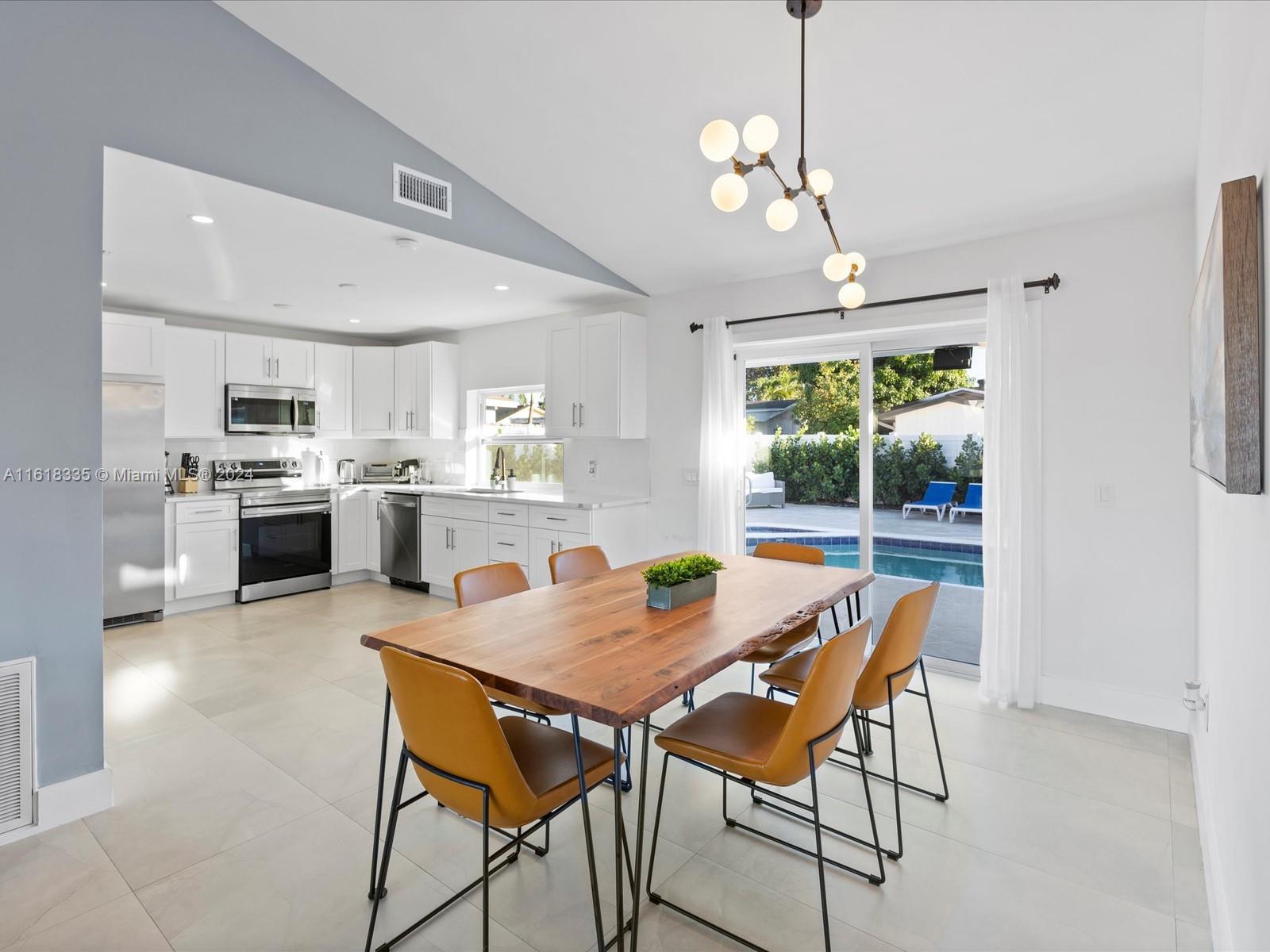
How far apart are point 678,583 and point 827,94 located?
2.17 metres

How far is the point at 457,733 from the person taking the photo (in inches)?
59.8

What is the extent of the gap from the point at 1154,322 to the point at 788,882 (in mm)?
3006

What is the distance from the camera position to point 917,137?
2959 mm

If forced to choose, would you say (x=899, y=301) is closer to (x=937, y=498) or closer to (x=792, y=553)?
(x=937, y=498)

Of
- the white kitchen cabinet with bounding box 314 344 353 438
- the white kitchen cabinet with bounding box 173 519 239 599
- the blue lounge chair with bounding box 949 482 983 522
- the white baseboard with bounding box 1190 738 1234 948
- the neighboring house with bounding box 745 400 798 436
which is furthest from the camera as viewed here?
the white kitchen cabinet with bounding box 314 344 353 438

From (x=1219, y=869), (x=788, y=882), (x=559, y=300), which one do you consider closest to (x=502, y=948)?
(x=788, y=882)

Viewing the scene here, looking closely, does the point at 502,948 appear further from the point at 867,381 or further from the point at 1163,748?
the point at 867,381

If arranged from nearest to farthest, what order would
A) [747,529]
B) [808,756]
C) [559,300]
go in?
1. [808,756]
2. [747,529]
3. [559,300]

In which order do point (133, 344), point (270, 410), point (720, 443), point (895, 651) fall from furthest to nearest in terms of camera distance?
point (270, 410), point (133, 344), point (720, 443), point (895, 651)

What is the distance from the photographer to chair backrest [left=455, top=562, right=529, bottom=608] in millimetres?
2582

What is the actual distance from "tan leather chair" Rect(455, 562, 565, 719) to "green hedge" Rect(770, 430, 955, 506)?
2.27 meters

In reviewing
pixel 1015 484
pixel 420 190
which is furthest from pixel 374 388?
pixel 1015 484

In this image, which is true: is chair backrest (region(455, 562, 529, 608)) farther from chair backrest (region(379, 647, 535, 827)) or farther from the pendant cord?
the pendant cord

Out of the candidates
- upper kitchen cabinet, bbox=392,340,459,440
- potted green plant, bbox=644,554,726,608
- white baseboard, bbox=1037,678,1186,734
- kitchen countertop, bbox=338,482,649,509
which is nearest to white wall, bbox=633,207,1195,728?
white baseboard, bbox=1037,678,1186,734
